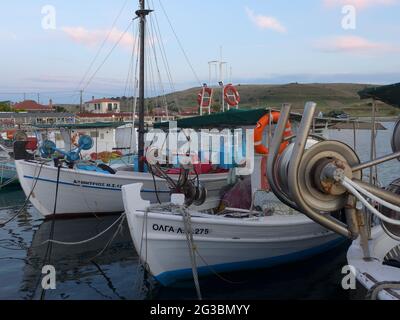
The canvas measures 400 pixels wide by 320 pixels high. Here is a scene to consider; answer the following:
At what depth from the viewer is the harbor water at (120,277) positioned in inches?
343

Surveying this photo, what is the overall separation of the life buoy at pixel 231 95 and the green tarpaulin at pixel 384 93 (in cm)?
651

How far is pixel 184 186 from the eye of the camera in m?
10.6

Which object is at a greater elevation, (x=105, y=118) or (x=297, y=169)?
(x=105, y=118)

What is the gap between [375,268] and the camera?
5.56 meters

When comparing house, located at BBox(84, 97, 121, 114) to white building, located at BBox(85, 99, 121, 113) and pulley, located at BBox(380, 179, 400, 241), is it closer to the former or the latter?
white building, located at BBox(85, 99, 121, 113)

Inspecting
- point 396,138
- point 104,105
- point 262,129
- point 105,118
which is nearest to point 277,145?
point 396,138

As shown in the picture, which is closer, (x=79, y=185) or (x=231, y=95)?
(x=231, y=95)

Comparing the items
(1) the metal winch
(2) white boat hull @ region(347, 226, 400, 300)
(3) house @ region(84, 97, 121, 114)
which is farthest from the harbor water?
(3) house @ region(84, 97, 121, 114)

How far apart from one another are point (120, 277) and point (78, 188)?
Answer: 20.4 feet

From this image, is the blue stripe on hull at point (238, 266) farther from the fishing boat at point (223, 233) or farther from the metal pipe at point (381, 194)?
the metal pipe at point (381, 194)

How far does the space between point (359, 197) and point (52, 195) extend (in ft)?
42.6

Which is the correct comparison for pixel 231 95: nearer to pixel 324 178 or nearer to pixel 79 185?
pixel 79 185
